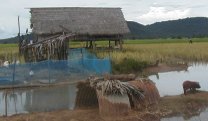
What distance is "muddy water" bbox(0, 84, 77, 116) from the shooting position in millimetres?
15751

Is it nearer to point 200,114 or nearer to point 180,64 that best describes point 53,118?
point 200,114

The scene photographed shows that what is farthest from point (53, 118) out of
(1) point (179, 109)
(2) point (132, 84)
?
(1) point (179, 109)

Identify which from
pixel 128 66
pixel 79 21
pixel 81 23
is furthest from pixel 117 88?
pixel 79 21

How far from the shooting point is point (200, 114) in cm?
1372

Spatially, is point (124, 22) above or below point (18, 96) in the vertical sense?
above

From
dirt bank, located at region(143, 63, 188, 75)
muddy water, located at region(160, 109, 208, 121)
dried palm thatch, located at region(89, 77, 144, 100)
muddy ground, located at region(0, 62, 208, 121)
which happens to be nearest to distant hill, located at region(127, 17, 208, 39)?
dirt bank, located at region(143, 63, 188, 75)

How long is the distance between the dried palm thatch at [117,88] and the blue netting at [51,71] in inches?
301

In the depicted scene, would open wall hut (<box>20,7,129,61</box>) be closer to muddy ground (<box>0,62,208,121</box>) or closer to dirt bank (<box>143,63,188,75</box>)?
dirt bank (<box>143,63,188,75</box>)

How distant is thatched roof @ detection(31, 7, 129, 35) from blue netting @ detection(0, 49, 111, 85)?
14640mm

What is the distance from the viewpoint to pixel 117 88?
13.3 meters

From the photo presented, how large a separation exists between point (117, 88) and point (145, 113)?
3.59ft

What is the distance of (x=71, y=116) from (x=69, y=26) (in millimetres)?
26211

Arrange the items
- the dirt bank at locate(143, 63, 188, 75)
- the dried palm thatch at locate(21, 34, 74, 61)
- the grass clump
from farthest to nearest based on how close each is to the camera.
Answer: the dirt bank at locate(143, 63, 188, 75), the grass clump, the dried palm thatch at locate(21, 34, 74, 61)

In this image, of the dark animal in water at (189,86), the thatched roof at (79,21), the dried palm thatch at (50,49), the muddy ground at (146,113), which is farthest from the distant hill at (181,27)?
the muddy ground at (146,113)
